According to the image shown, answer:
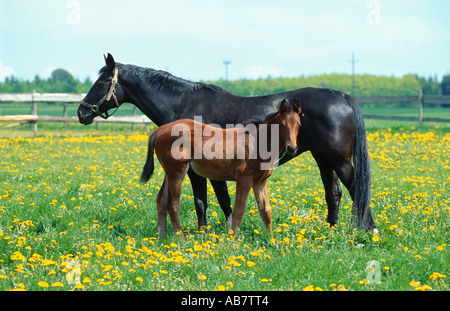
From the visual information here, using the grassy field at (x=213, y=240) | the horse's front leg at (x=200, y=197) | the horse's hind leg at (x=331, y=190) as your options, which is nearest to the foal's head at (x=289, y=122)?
the grassy field at (x=213, y=240)

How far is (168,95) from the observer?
6.27m

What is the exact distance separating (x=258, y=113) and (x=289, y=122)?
1.21m

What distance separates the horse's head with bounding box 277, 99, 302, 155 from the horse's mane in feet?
5.18

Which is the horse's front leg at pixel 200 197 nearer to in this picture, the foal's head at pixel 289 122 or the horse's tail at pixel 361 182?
the foal's head at pixel 289 122

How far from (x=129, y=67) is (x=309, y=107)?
2532 mm

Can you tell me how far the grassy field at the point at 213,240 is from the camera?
3969 mm

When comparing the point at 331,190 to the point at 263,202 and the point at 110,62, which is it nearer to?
the point at 263,202

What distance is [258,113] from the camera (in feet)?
19.4

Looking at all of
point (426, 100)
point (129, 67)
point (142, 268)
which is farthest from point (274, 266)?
point (426, 100)

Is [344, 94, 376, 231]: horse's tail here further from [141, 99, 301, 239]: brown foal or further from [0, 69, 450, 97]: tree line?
[0, 69, 450, 97]: tree line

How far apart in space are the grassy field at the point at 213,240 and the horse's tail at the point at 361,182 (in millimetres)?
204

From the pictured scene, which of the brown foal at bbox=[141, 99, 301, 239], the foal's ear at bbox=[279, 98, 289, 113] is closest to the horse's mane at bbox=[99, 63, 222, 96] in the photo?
the brown foal at bbox=[141, 99, 301, 239]

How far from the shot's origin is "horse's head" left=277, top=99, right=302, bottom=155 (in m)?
4.68
